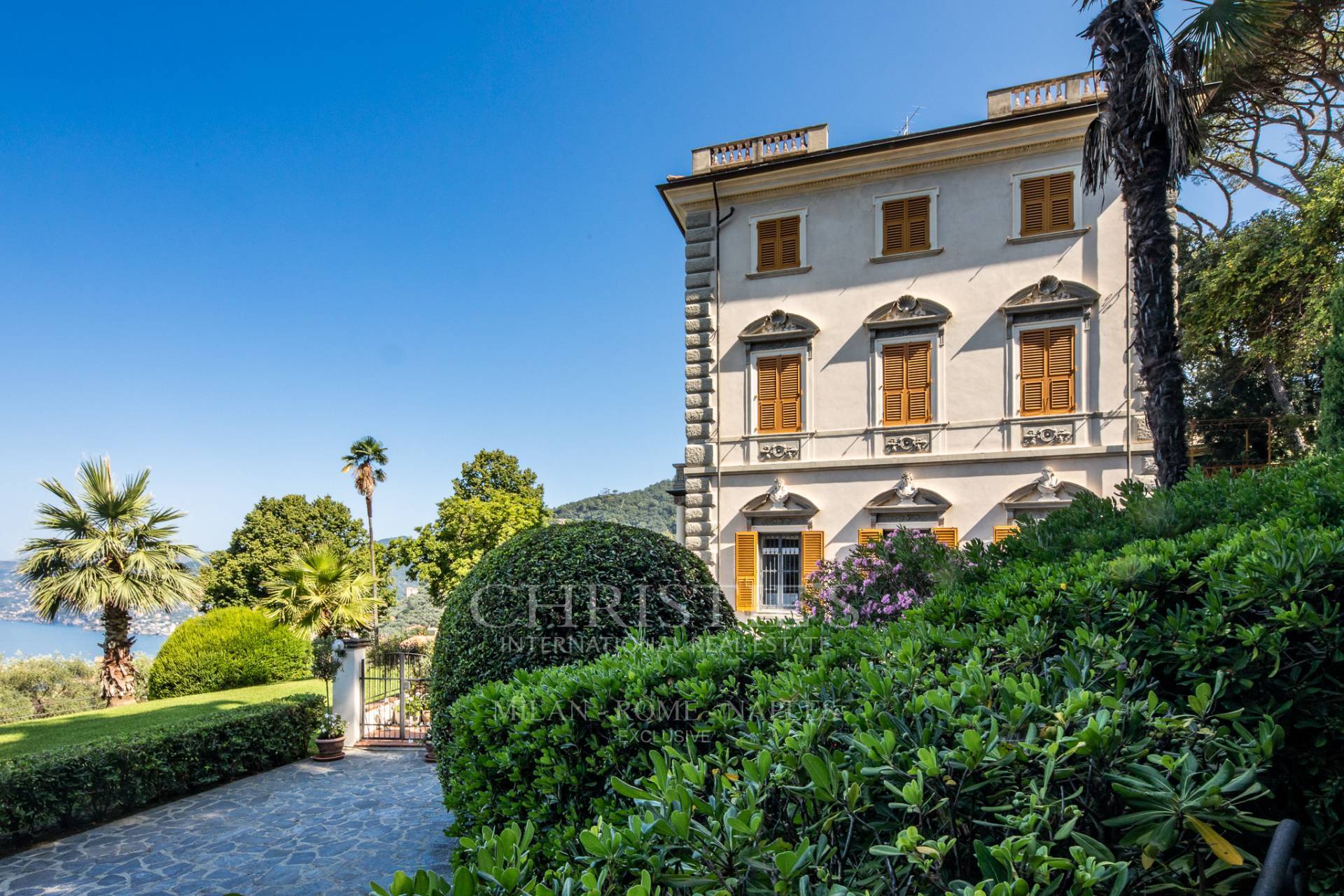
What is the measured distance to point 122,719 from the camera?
535 inches

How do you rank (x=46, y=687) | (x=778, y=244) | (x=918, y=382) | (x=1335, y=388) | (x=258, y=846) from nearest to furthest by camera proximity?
(x=258, y=846), (x=1335, y=388), (x=918, y=382), (x=778, y=244), (x=46, y=687)

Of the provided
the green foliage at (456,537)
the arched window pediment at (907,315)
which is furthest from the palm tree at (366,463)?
the arched window pediment at (907,315)

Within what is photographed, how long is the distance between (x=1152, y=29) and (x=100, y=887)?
1468 cm

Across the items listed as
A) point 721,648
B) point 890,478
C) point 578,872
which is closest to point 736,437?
point 890,478

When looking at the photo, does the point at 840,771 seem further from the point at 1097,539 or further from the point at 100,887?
the point at 100,887

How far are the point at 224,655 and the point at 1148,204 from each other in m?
22.4

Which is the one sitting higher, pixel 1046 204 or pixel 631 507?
pixel 1046 204

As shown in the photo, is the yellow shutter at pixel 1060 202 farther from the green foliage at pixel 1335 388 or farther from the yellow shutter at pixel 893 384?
the green foliage at pixel 1335 388

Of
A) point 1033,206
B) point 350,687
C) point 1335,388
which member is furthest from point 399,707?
point 1033,206

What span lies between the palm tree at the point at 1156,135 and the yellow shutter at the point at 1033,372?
4790mm

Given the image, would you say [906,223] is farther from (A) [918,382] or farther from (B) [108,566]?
(B) [108,566]

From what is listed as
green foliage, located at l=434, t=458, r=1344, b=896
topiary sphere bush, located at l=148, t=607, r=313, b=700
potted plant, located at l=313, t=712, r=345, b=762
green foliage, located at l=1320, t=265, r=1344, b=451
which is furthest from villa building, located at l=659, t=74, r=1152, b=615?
topiary sphere bush, located at l=148, t=607, r=313, b=700

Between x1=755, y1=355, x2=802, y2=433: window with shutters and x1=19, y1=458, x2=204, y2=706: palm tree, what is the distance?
16086 millimetres

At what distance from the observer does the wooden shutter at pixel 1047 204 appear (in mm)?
13117
